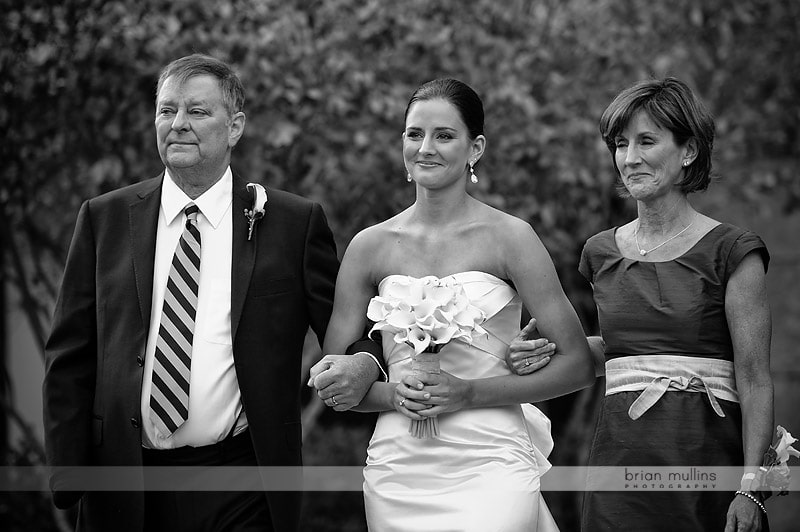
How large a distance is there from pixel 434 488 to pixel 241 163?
3307 millimetres

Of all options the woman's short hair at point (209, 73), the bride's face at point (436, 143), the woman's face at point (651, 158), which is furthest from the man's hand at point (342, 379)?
the woman's face at point (651, 158)

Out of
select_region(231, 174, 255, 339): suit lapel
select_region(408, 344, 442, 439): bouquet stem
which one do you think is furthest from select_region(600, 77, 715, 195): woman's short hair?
select_region(231, 174, 255, 339): suit lapel

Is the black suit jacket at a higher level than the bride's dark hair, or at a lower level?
lower

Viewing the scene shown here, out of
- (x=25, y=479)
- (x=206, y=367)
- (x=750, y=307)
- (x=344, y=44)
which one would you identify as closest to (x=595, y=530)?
(x=750, y=307)

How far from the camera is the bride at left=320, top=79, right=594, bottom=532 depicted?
4266 mm

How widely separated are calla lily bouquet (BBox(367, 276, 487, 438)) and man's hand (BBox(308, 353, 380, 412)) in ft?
0.57

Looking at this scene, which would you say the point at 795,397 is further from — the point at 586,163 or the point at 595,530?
the point at 595,530

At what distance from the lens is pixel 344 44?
7363 millimetres

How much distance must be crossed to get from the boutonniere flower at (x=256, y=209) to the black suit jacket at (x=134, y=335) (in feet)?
0.08

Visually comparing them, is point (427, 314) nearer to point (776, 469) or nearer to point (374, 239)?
point (374, 239)

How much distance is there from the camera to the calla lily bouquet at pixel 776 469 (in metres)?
3.83

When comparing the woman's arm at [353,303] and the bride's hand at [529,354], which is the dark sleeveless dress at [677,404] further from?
the woman's arm at [353,303]

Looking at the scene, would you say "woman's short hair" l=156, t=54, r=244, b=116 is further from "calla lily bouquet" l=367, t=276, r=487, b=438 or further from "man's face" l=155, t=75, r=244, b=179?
"calla lily bouquet" l=367, t=276, r=487, b=438

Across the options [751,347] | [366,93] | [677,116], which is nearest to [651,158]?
[677,116]
